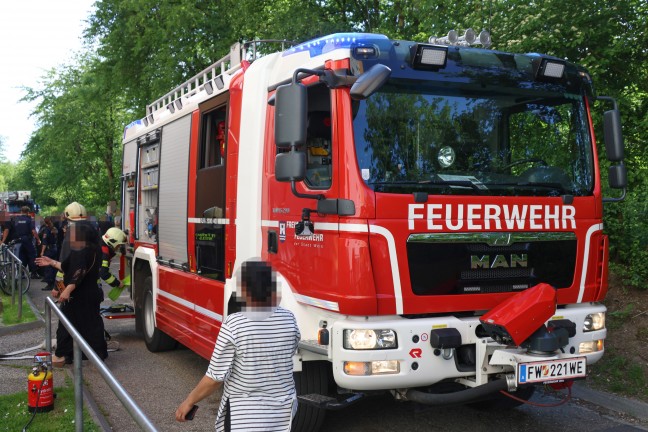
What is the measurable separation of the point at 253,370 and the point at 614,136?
12.3 ft

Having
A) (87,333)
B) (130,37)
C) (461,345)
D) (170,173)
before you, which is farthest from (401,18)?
(461,345)

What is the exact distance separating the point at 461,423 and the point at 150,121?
18.2ft

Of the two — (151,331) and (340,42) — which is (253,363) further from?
(151,331)

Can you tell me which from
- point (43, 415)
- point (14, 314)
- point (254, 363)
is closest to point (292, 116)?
point (254, 363)

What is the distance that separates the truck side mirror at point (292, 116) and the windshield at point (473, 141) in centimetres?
42

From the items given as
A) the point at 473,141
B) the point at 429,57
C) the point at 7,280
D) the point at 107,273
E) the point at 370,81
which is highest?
the point at 429,57

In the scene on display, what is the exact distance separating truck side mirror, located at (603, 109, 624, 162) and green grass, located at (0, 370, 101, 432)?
4.54m

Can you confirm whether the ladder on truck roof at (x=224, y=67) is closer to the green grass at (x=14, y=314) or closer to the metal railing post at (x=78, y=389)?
the metal railing post at (x=78, y=389)

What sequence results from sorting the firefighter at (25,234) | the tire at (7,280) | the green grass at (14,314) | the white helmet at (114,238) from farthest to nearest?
the firefighter at (25,234)
the tire at (7,280)
the green grass at (14,314)
the white helmet at (114,238)

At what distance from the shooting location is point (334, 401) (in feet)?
14.9

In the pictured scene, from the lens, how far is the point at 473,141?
16.0 ft

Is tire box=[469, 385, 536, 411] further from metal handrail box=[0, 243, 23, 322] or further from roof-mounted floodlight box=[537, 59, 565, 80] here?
metal handrail box=[0, 243, 23, 322]

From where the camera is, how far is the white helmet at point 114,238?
9758mm

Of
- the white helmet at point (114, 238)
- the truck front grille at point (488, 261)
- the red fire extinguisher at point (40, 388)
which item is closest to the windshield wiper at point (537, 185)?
the truck front grille at point (488, 261)
